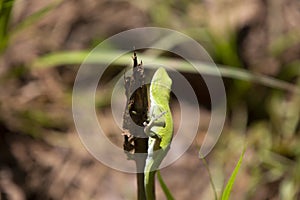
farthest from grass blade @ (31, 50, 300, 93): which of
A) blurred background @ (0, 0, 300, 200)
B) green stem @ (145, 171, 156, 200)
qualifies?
green stem @ (145, 171, 156, 200)

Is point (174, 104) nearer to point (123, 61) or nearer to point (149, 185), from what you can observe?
point (123, 61)

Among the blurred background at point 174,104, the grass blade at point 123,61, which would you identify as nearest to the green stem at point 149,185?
the grass blade at point 123,61

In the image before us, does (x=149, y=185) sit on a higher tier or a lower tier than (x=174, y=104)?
lower

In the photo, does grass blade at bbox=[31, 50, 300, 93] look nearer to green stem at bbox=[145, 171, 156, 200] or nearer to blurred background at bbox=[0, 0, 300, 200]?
blurred background at bbox=[0, 0, 300, 200]

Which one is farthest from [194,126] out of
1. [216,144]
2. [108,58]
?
[108,58]

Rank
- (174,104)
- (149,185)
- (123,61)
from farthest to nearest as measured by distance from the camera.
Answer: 1. (174,104)
2. (123,61)
3. (149,185)

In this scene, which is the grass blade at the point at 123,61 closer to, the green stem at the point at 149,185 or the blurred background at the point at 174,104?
the blurred background at the point at 174,104

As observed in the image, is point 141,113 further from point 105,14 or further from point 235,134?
point 105,14

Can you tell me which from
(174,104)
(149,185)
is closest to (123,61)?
(174,104)

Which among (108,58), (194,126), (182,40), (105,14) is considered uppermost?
(105,14)
